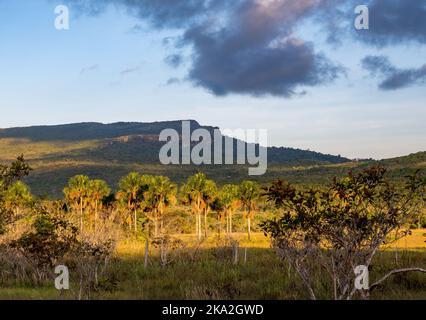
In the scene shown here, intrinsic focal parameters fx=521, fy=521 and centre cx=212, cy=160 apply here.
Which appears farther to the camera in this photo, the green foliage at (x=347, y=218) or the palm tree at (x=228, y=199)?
the palm tree at (x=228, y=199)

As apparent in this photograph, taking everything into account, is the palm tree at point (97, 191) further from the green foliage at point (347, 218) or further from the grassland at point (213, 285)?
the green foliage at point (347, 218)

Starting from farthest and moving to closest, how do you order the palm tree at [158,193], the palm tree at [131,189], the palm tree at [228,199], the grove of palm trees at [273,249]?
the palm tree at [228,199] < the palm tree at [131,189] < the palm tree at [158,193] < the grove of palm trees at [273,249]

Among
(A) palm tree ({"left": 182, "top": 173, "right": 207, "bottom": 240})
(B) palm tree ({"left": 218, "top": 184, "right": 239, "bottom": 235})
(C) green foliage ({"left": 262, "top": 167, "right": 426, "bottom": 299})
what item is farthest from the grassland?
(B) palm tree ({"left": 218, "top": 184, "right": 239, "bottom": 235})

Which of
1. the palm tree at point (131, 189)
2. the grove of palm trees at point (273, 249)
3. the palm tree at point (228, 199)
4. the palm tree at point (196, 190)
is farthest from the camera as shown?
the palm tree at point (228, 199)

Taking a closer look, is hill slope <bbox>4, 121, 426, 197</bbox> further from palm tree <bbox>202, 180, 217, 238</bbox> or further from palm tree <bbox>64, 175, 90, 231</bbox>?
palm tree <bbox>64, 175, 90, 231</bbox>

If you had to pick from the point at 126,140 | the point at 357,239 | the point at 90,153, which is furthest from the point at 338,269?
the point at 126,140

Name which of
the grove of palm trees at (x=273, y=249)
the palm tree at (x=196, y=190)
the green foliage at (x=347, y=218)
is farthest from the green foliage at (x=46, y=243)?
the palm tree at (x=196, y=190)

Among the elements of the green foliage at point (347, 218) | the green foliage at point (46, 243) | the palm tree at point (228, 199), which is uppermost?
the green foliage at point (347, 218)

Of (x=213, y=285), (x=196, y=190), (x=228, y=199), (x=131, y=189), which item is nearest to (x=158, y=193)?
(x=131, y=189)

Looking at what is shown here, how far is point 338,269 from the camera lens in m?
10.8

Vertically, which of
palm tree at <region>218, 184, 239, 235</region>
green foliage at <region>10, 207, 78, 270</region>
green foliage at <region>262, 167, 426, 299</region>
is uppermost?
green foliage at <region>262, 167, 426, 299</region>

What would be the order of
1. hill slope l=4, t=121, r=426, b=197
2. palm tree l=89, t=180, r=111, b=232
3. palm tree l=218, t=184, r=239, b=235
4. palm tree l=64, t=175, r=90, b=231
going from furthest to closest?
hill slope l=4, t=121, r=426, b=197, palm tree l=218, t=184, r=239, b=235, palm tree l=89, t=180, r=111, b=232, palm tree l=64, t=175, r=90, b=231

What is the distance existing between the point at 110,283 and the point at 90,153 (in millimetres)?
158749
